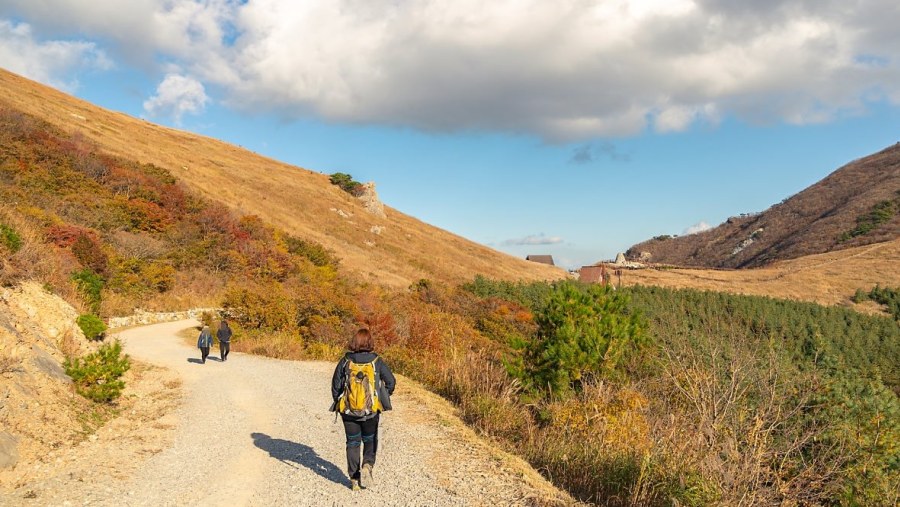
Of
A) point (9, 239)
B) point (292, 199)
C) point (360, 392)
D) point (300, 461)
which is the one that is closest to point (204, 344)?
point (9, 239)

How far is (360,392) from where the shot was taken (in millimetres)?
5281

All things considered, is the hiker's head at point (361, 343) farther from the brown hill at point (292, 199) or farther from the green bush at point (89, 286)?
the brown hill at point (292, 199)

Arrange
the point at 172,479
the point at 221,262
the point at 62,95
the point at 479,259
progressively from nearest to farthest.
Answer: the point at 172,479 < the point at 221,262 < the point at 62,95 < the point at 479,259

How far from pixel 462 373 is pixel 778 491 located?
6138 mm

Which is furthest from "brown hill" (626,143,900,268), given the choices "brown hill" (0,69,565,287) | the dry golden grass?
"brown hill" (0,69,565,287)

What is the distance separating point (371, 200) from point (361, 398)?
6661 centimetres

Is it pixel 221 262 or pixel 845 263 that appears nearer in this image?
pixel 221 262

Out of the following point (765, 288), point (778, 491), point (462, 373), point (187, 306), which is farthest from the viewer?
point (765, 288)

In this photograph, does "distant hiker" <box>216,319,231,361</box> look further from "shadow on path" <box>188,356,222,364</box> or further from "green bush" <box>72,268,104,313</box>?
"green bush" <box>72,268,104,313</box>

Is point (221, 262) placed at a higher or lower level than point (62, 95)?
lower

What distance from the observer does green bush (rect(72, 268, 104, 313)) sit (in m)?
15.2

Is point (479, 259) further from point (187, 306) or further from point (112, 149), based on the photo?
point (187, 306)

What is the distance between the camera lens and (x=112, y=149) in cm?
4022

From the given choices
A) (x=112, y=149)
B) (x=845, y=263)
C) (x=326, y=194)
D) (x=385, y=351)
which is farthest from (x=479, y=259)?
(x=385, y=351)
